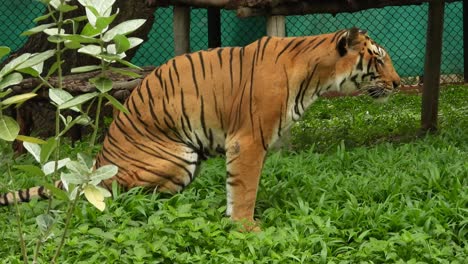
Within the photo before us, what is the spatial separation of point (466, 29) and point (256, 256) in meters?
9.11

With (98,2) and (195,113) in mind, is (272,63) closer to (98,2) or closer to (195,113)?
(195,113)

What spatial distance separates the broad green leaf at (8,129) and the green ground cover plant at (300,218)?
3.09ft

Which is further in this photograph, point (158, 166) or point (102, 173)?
point (158, 166)

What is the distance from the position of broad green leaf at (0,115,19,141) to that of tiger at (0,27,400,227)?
106 inches

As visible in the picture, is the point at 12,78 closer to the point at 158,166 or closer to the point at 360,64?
the point at 158,166

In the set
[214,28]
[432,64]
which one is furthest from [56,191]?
[214,28]

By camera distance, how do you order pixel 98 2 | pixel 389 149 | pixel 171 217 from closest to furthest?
pixel 98 2, pixel 171 217, pixel 389 149

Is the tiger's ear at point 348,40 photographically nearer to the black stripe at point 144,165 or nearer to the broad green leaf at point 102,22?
the black stripe at point 144,165

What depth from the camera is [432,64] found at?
332 inches

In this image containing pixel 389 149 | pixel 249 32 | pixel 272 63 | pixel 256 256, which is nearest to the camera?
pixel 256 256

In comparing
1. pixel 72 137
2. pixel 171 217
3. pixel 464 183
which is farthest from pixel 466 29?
pixel 171 217

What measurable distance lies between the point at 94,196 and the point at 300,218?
2462mm

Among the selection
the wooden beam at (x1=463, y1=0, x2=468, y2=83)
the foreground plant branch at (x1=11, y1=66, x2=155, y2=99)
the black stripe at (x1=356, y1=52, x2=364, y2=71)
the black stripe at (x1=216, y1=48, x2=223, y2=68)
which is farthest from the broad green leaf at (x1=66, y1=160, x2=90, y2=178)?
the wooden beam at (x1=463, y1=0, x2=468, y2=83)

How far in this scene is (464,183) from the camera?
5.57 meters
